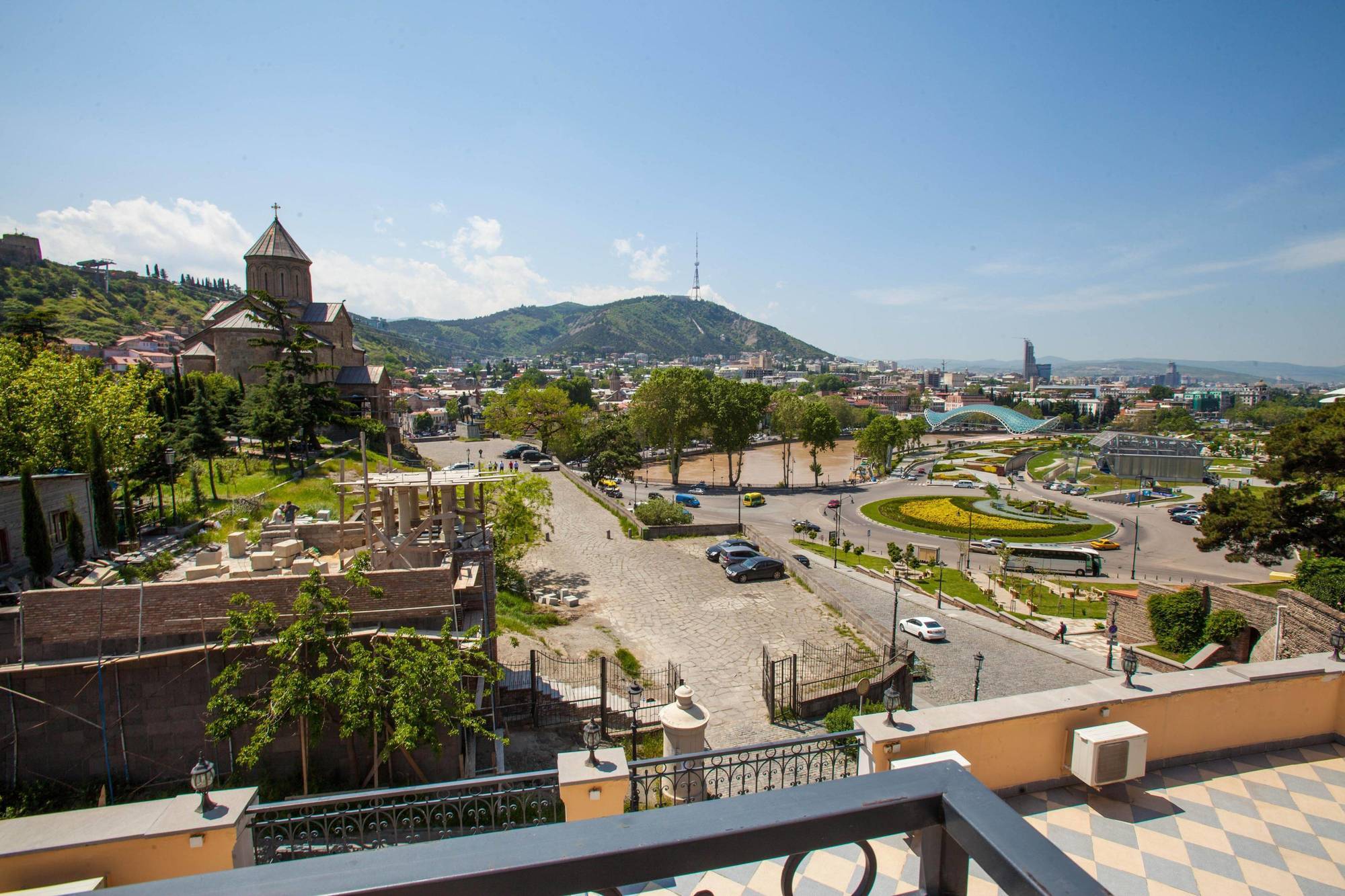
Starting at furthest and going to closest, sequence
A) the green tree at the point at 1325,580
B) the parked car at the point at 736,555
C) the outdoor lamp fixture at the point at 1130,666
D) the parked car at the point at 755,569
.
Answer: the parked car at the point at 736,555, the parked car at the point at 755,569, the green tree at the point at 1325,580, the outdoor lamp fixture at the point at 1130,666

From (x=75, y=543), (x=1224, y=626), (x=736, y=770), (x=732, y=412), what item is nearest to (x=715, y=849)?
(x=736, y=770)

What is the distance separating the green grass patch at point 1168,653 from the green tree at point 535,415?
1422 inches

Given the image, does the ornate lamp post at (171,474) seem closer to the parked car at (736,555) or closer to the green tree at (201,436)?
the green tree at (201,436)

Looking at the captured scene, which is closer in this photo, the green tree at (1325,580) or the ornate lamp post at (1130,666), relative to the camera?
the ornate lamp post at (1130,666)

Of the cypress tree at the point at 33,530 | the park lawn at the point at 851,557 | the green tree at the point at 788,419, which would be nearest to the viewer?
the cypress tree at the point at 33,530

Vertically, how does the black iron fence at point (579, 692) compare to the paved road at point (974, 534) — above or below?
above

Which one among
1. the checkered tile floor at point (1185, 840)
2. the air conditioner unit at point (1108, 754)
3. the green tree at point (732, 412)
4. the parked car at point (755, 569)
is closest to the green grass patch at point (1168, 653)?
the parked car at point (755, 569)

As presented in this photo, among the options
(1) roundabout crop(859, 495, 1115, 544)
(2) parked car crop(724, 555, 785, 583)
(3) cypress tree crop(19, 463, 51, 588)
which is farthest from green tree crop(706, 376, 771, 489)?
(3) cypress tree crop(19, 463, 51, 588)

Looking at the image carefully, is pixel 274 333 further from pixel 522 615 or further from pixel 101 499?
pixel 522 615

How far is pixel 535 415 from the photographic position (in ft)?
154

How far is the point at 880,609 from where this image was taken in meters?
22.2

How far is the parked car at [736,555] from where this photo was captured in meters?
22.4

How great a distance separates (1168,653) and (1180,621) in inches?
35.0

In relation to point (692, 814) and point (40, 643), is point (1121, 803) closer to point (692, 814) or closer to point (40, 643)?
point (692, 814)
